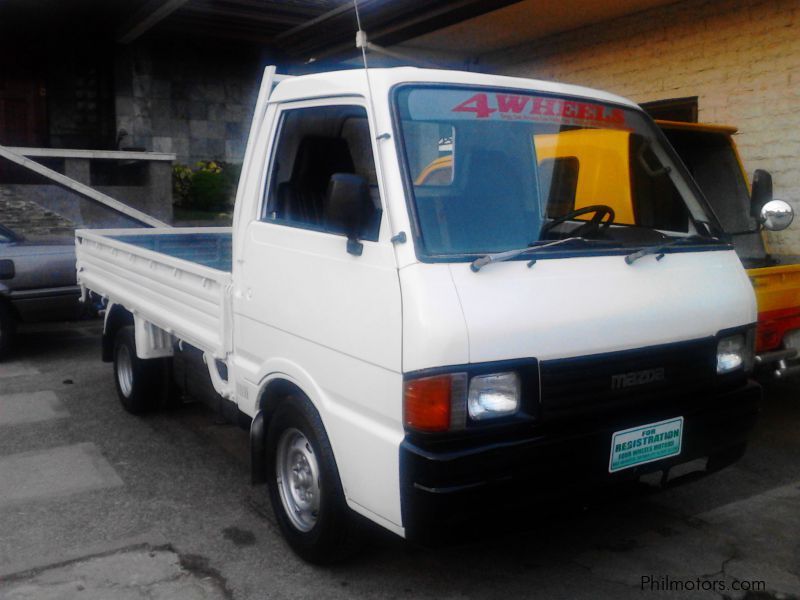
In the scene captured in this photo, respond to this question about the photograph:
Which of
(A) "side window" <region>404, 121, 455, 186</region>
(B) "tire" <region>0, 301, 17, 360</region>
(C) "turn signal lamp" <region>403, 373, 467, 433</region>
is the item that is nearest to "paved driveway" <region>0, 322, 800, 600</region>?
(C) "turn signal lamp" <region>403, 373, 467, 433</region>

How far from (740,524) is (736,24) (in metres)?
6.39

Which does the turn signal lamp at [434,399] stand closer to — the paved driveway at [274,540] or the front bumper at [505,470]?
the front bumper at [505,470]

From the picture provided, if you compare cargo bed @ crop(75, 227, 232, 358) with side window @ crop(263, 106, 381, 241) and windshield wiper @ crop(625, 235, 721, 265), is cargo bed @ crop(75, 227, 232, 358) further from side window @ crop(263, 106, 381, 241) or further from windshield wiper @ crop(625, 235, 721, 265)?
windshield wiper @ crop(625, 235, 721, 265)

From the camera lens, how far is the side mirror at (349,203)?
3.17 m

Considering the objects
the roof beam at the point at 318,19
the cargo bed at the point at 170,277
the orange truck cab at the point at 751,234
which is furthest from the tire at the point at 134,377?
the roof beam at the point at 318,19

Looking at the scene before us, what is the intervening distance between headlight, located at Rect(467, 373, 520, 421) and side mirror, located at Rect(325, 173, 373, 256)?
2.40 ft

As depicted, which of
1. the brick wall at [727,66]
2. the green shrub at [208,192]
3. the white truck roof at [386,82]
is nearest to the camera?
the white truck roof at [386,82]

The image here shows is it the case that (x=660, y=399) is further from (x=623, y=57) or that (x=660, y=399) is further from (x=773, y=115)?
(x=623, y=57)

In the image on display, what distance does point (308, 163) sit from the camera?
4.04m

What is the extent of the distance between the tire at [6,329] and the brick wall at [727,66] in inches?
291

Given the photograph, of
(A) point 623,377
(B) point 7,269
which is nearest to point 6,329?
(B) point 7,269

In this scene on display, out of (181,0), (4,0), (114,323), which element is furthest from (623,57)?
(4,0)

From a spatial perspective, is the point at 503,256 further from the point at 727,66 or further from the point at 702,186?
the point at 727,66

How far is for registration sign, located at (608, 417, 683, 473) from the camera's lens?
126 inches
